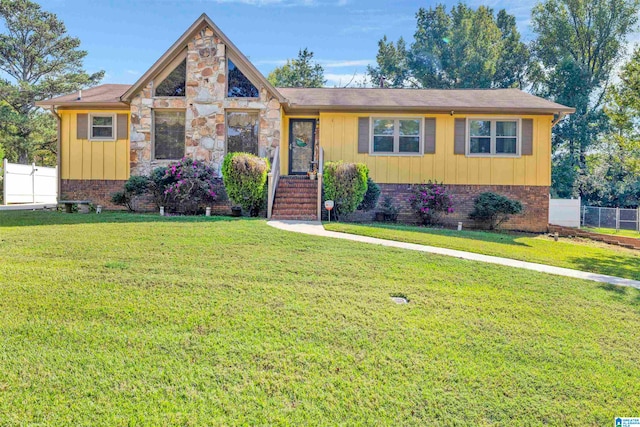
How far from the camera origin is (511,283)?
5.57 meters

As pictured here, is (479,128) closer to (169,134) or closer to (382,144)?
(382,144)

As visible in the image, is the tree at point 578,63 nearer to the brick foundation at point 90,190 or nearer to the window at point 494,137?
the window at point 494,137

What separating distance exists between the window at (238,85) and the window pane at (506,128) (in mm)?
7971

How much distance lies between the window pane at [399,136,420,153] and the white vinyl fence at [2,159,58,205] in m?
14.0

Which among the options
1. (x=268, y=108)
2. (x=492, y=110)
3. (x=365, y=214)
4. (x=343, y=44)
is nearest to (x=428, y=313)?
(x=365, y=214)

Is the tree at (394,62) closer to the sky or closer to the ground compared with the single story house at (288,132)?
closer to the sky

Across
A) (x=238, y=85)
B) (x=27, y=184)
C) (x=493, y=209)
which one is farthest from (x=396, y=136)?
(x=27, y=184)

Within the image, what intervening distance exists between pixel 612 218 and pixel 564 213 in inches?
120

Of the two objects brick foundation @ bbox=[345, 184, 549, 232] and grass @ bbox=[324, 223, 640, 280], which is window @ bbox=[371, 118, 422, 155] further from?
grass @ bbox=[324, 223, 640, 280]

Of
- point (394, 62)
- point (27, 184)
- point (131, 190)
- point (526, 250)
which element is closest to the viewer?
point (526, 250)

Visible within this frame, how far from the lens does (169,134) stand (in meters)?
12.7

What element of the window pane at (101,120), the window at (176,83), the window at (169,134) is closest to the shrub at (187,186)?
the window at (169,134)

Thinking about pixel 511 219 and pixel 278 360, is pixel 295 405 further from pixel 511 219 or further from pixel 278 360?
pixel 511 219

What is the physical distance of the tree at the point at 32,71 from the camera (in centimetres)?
2588
